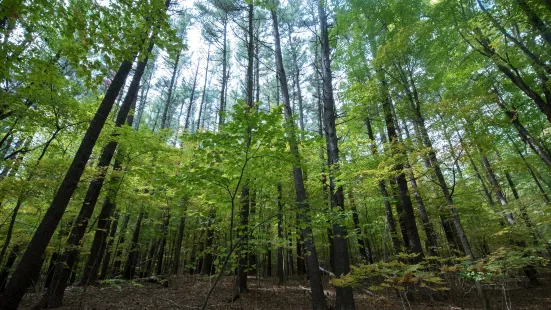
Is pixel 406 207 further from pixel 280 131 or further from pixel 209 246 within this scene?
pixel 209 246

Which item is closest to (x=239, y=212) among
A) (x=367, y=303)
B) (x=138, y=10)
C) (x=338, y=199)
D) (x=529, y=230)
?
(x=338, y=199)

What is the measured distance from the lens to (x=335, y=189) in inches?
253

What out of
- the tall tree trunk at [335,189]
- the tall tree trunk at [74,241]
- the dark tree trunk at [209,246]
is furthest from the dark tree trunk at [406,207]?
the tall tree trunk at [74,241]

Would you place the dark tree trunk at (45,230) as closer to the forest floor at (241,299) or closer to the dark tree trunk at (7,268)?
the forest floor at (241,299)

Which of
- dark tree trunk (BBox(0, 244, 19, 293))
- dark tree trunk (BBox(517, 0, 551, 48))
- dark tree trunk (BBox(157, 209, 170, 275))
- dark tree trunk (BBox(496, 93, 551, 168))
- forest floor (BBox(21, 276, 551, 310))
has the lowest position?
forest floor (BBox(21, 276, 551, 310))

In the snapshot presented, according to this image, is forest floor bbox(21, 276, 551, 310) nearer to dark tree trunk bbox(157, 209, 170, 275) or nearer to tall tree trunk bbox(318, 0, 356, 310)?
tall tree trunk bbox(318, 0, 356, 310)

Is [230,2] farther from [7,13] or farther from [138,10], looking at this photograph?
[7,13]

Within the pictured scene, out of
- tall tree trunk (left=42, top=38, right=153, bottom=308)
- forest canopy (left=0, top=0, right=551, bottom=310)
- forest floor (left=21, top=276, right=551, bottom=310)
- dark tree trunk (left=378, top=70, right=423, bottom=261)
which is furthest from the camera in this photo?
dark tree trunk (left=378, top=70, right=423, bottom=261)

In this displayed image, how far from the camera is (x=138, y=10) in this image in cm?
381

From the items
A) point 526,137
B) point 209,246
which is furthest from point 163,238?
point 526,137

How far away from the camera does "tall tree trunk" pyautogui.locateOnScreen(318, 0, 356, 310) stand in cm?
546

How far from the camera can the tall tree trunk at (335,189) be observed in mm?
5461

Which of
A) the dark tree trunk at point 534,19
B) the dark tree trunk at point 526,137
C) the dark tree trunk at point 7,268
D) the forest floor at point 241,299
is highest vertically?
the dark tree trunk at point 534,19

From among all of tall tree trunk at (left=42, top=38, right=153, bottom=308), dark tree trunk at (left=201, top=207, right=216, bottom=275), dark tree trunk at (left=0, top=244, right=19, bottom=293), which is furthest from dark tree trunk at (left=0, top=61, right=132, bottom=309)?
dark tree trunk at (left=0, top=244, right=19, bottom=293)
